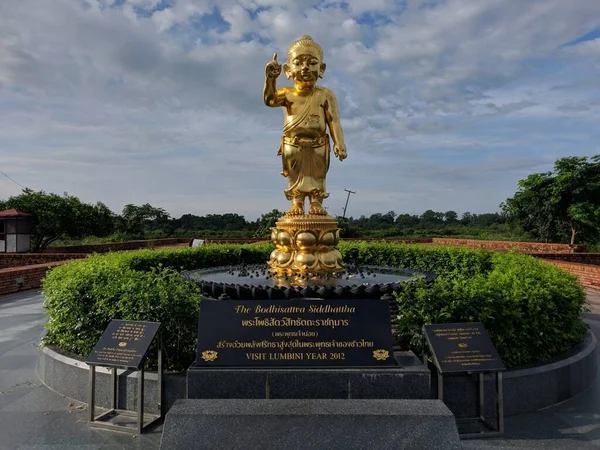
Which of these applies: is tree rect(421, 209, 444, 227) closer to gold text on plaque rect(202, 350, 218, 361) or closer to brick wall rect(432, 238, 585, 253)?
brick wall rect(432, 238, 585, 253)

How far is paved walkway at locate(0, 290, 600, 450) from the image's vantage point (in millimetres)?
3152

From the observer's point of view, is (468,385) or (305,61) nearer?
(468,385)

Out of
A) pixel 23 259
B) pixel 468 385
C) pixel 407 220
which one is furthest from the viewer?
pixel 407 220

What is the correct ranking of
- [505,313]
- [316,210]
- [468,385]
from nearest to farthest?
[468,385], [505,313], [316,210]

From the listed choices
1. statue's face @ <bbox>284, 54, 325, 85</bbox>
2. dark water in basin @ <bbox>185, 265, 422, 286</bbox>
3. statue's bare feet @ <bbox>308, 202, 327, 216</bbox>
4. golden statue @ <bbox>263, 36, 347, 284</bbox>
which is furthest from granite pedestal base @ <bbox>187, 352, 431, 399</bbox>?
statue's face @ <bbox>284, 54, 325, 85</bbox>

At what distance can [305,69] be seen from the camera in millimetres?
6266

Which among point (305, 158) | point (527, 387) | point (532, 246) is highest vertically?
point (305, 158)

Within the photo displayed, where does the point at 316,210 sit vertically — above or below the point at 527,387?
above

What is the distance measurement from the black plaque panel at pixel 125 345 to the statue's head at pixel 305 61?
14.1ft

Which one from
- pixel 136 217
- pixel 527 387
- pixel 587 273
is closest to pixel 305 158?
pixel 527 387

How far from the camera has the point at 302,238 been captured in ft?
20.3

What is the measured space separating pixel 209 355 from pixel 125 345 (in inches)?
26.6

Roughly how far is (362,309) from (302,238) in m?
2.72

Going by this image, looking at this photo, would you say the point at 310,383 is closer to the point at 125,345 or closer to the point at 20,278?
the point at 125,345
